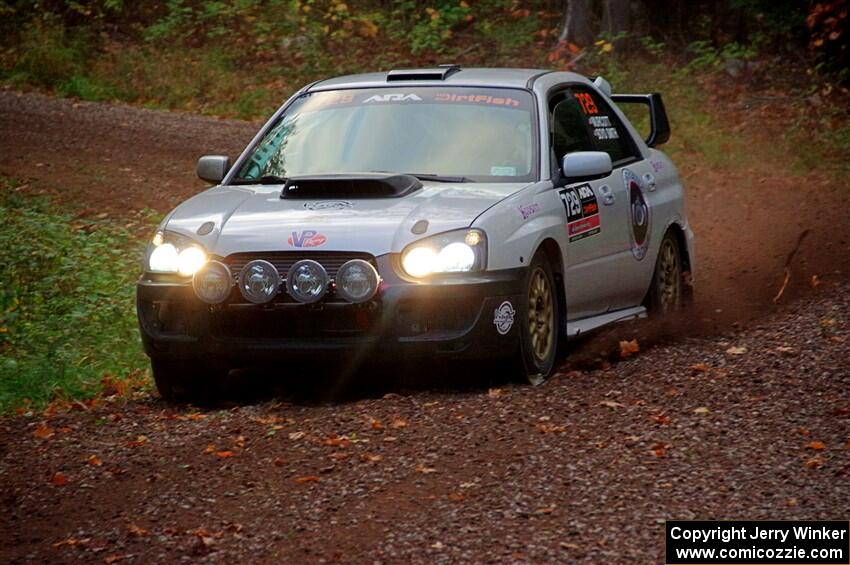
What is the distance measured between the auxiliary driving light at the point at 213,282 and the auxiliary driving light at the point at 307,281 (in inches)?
13.0

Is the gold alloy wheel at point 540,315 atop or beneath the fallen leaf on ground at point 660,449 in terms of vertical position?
atop

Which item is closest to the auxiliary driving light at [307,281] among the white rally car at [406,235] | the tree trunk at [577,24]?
the white rally car at [406,235]

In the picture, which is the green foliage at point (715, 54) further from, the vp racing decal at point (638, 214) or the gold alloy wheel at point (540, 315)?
the gold alloy wheel at point (540, 315)

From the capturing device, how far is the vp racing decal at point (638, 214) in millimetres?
9336

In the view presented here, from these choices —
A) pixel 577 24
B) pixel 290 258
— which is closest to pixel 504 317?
pixel 290 258

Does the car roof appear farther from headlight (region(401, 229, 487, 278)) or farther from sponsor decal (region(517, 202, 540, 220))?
headlight (region(401, 229, 487, 278))

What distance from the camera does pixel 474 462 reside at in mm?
6156

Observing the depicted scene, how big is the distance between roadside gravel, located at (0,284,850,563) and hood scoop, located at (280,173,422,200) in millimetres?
1065

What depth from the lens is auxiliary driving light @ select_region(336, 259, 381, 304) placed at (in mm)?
7305

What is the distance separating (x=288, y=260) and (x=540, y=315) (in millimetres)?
1452

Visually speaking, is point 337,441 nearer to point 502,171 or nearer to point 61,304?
point 502,171

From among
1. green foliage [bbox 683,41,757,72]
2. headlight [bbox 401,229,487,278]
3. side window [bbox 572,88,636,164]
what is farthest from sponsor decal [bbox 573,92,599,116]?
green foliage [bbox 683,41,757,72]

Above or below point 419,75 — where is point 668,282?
below

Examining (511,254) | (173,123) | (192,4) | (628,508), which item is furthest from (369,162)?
(192,4)
